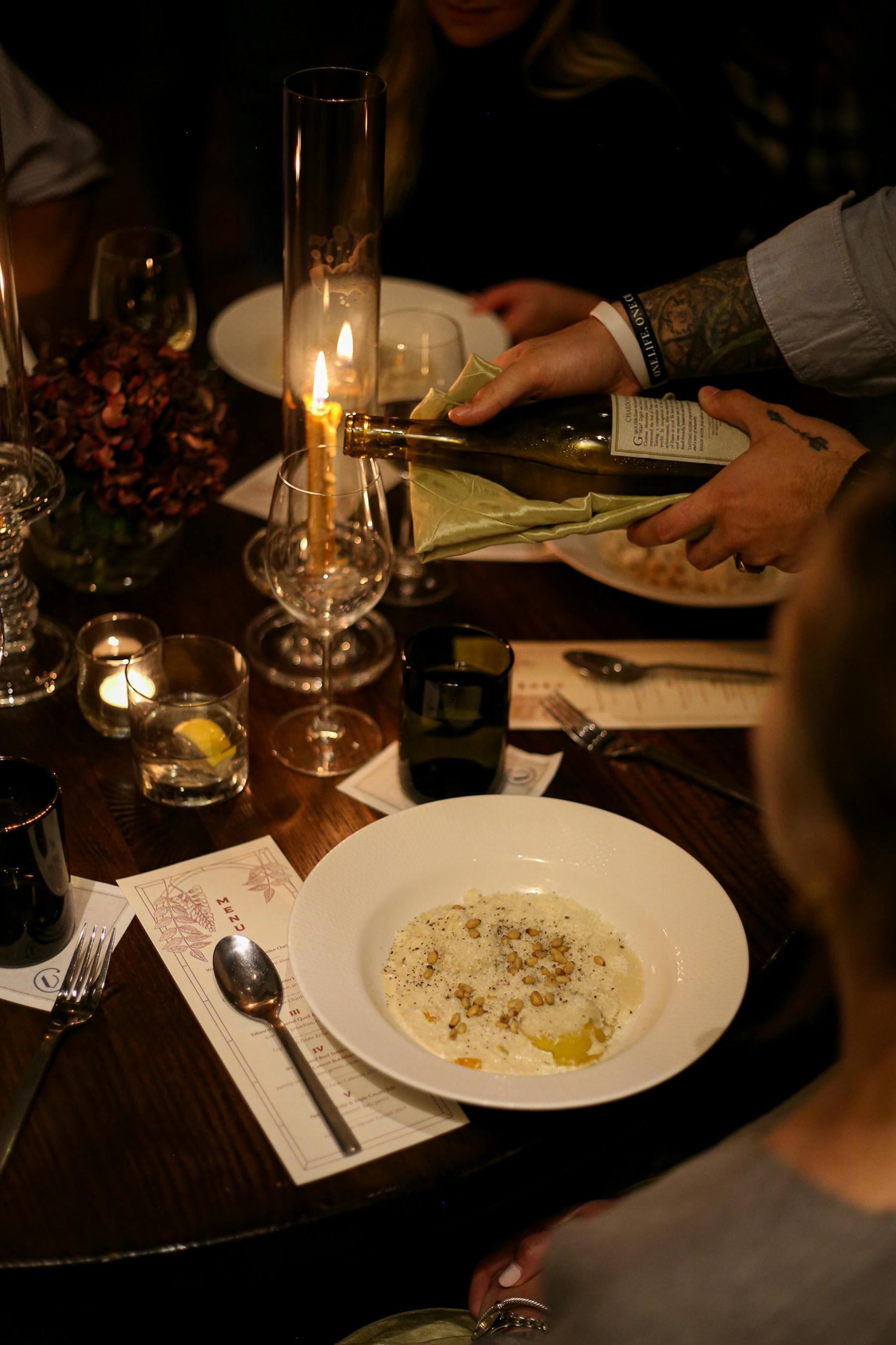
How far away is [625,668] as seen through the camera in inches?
54.8

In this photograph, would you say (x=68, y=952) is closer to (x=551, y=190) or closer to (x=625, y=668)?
(x=625, y=668)

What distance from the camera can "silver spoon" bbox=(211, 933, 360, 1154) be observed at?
3.01 feet

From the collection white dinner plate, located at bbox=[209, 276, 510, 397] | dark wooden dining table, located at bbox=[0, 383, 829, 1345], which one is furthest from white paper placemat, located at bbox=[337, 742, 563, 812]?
white dinner plate, located at bbox=[209, 276, 510, 397]

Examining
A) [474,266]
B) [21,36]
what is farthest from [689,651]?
[21,36]

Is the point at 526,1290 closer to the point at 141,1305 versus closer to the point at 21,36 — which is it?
the point at 141,1305

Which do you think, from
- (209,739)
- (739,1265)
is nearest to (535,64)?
(209,739)

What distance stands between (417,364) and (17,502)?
0.56m

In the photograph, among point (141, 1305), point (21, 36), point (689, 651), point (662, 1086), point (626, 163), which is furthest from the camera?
point (21, 36)

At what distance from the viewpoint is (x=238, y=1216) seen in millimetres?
816

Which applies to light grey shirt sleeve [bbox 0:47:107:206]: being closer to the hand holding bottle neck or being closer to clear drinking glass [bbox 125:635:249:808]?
the hand holding bottle neck

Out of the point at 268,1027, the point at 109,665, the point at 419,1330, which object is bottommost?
the point at 419,1330

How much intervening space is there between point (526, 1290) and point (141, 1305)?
0.39 m

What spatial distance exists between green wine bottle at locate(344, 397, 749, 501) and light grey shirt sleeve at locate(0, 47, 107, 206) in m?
1.60

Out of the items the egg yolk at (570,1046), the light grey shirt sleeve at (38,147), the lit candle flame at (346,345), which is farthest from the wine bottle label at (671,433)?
the light grey shirt sleeve at (38,147)
